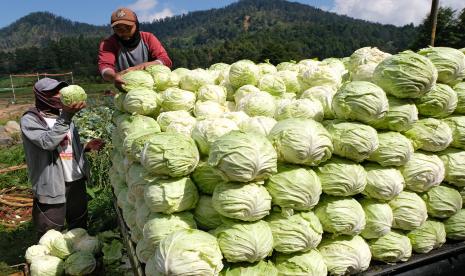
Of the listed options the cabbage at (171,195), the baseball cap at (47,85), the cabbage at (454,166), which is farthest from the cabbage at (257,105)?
the baseball cap at (47,85)

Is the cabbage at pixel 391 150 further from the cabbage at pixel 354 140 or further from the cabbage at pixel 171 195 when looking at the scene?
the cabbage at pixel 171 195

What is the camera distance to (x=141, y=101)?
3881mm

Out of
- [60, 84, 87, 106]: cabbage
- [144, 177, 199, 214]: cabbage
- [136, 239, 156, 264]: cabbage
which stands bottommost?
[136, 239, 156, 264]: cabbage

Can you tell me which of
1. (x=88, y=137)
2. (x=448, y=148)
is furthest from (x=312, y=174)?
(x=88, y=137)

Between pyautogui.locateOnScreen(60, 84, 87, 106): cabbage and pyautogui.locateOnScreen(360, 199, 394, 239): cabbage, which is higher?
pyautogui.locateOnScreen(60, 84, 87, 106): cabbage

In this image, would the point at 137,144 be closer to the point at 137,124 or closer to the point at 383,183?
the point at 137,124

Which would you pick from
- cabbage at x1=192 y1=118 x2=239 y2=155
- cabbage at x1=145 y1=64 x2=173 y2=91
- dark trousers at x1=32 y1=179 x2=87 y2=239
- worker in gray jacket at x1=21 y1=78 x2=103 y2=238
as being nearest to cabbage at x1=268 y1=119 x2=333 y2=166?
cabbage at x1=192 y1=118 x2=239 y2=155

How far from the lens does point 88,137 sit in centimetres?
1094

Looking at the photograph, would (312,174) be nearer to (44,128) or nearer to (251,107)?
(251,107)

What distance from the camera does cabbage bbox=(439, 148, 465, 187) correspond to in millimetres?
3338

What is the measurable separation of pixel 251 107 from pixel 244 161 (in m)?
1.32

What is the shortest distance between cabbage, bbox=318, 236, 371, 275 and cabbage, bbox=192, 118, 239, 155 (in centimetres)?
119

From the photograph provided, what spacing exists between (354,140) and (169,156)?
1389 millimetres

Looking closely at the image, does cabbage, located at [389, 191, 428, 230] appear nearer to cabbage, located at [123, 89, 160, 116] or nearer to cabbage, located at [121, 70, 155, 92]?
cabbage, located at [123, 89, 160, 116]
